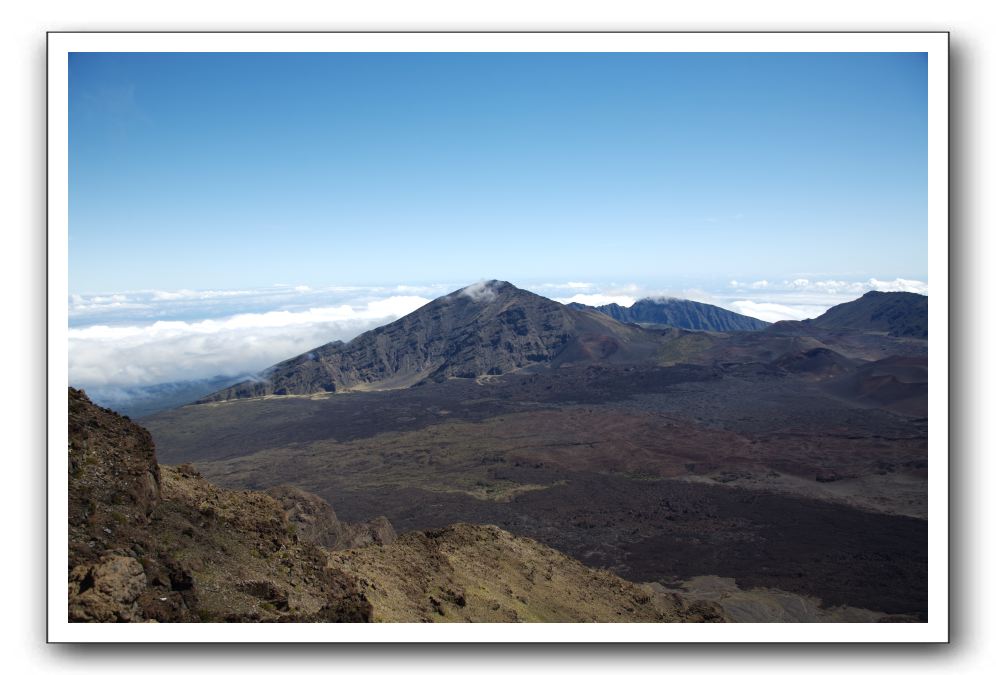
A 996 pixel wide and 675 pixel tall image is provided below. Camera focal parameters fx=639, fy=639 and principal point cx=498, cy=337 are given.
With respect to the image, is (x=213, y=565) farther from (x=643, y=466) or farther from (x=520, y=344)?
(x=520, y=344)

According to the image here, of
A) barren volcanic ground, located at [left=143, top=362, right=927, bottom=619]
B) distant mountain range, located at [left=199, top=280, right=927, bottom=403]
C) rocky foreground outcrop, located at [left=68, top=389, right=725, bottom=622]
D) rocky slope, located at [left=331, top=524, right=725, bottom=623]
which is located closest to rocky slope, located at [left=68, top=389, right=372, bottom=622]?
rocky foreground outcrop, located at [left=68, top=389, right=725, bottom=622]

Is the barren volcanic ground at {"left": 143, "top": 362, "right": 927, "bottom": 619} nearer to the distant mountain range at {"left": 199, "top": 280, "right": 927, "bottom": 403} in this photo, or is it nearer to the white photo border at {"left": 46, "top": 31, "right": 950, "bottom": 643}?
the white photo border at {"left": 46, "top": 31, "right": 950, "bottom": 643}

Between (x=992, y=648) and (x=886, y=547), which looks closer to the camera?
(x=992, y=648)

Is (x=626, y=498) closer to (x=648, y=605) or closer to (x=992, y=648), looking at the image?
(x=648, y=605)

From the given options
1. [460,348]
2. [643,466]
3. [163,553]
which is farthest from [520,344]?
[163,553]

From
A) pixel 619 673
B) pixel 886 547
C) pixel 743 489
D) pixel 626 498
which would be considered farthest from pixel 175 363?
pixel 619 673
